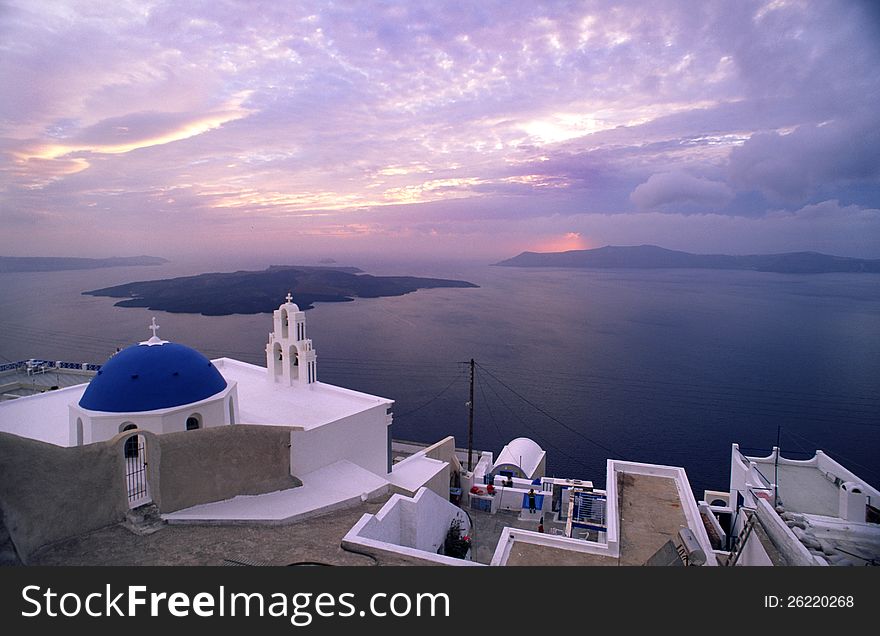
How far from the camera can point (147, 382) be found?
333 inches

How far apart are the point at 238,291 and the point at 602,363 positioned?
3359 cm

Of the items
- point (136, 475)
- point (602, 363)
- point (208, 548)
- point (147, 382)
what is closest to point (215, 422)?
point (147, 382)

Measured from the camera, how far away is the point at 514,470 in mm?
15633

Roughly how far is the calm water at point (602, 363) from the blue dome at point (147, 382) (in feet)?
16.9

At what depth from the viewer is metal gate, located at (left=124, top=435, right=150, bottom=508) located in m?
6.70

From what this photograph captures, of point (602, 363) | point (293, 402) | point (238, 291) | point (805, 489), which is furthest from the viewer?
point (238, 291)

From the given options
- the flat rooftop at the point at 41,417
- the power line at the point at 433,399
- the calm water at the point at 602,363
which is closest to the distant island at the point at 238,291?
the calm water at the point at 602,363

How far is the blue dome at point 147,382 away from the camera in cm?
834

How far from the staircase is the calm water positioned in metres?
8.21

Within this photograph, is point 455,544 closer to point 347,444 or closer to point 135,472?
point 347,444
